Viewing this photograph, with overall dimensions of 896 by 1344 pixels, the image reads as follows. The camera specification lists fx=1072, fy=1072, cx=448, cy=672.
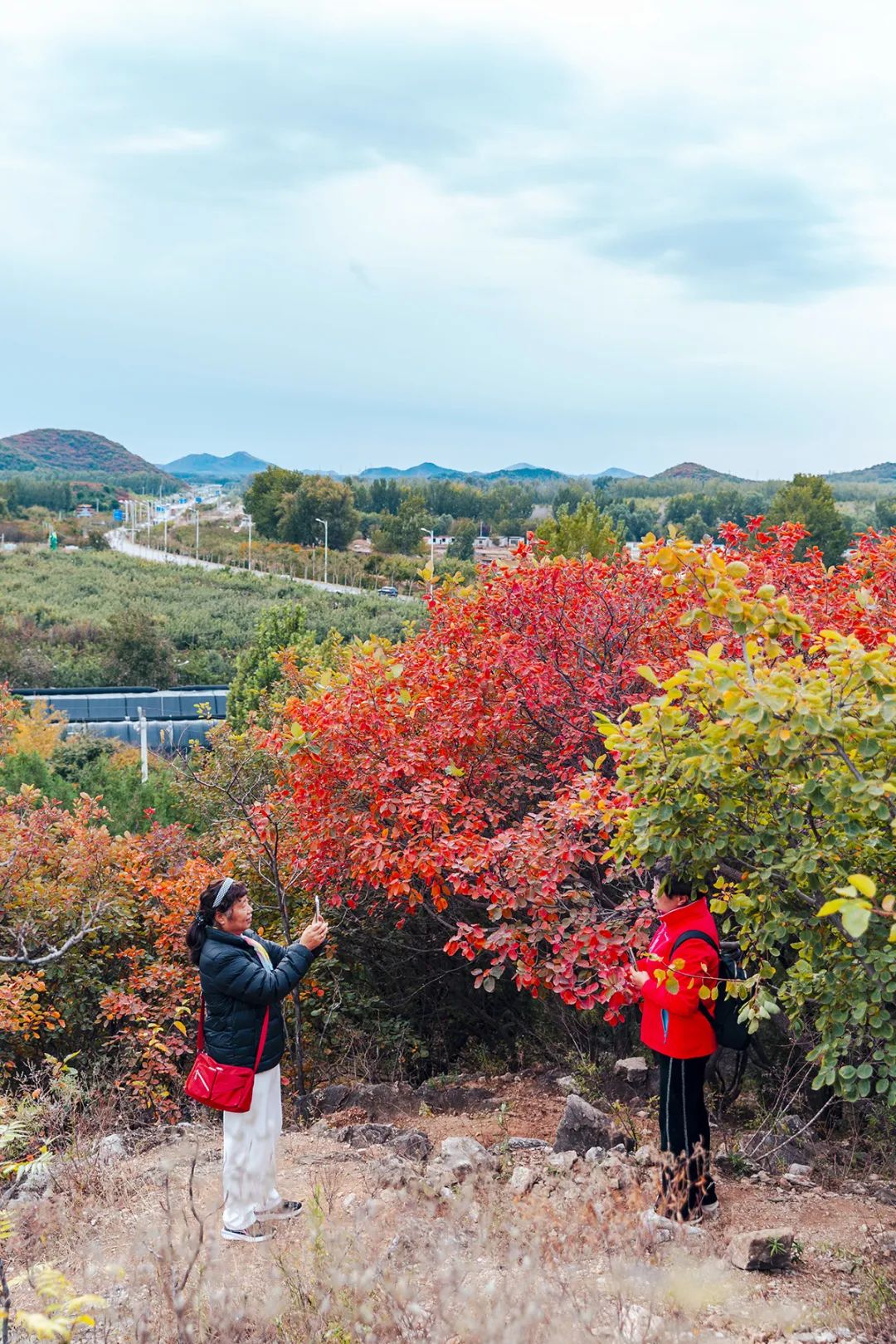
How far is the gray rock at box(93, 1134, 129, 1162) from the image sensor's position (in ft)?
17.0

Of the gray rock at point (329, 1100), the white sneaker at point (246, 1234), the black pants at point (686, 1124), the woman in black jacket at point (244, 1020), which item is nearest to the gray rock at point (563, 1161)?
the black pants at point (686, 1124)

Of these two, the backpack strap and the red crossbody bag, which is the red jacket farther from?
the red crossbody bag

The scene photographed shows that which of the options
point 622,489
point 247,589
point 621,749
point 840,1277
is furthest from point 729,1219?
point 622,489

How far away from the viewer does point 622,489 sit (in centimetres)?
15462

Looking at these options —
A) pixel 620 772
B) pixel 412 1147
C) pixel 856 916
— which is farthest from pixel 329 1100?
pixel 856 916

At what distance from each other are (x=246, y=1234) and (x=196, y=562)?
71.2 metres

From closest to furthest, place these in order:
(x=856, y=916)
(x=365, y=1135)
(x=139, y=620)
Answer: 1. (x=856, y=916)
2. (x=365, y=1135)
3. (x=139, y=620)

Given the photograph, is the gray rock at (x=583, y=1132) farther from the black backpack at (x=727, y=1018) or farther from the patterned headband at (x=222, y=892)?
the patterned headband at (x=222, y=892)

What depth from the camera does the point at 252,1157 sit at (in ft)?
13.8

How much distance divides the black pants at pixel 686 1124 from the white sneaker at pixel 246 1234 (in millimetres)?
1543

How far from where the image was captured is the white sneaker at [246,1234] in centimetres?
407

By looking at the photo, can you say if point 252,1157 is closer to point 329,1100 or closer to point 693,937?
point 329,1100

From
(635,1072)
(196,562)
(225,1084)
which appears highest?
(196,562)

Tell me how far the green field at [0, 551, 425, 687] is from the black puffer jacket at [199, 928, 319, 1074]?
2748 cm
